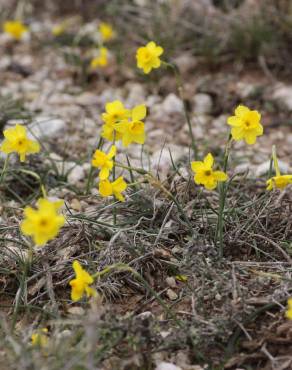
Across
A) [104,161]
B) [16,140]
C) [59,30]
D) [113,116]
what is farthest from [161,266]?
[59,30]

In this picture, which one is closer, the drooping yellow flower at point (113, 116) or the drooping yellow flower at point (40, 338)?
the drooping yellow flower at point (40, 338)

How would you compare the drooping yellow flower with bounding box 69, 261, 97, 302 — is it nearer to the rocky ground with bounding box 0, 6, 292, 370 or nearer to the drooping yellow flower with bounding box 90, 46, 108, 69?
the rocky ground with bounding box 0, 6, 292, 370

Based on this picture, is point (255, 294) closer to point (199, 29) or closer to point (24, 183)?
point (24, 183)

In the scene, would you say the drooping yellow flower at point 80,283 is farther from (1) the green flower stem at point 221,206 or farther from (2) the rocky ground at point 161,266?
(1) the green flower stem at point 221,206

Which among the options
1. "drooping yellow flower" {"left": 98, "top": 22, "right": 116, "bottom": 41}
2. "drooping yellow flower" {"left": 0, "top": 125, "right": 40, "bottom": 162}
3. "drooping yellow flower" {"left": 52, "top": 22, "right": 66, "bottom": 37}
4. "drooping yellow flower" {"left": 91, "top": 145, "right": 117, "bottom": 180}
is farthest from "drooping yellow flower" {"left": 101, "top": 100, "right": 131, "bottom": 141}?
"drooping yellow flower" {"left": 52, "top": 22, "right": 66, "bottom": 37}

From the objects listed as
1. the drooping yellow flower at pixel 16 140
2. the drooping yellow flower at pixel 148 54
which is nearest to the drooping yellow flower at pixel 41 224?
the drooping yellow flower at pixel 16 140

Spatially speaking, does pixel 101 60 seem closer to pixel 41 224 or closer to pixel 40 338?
pixel 41 224
